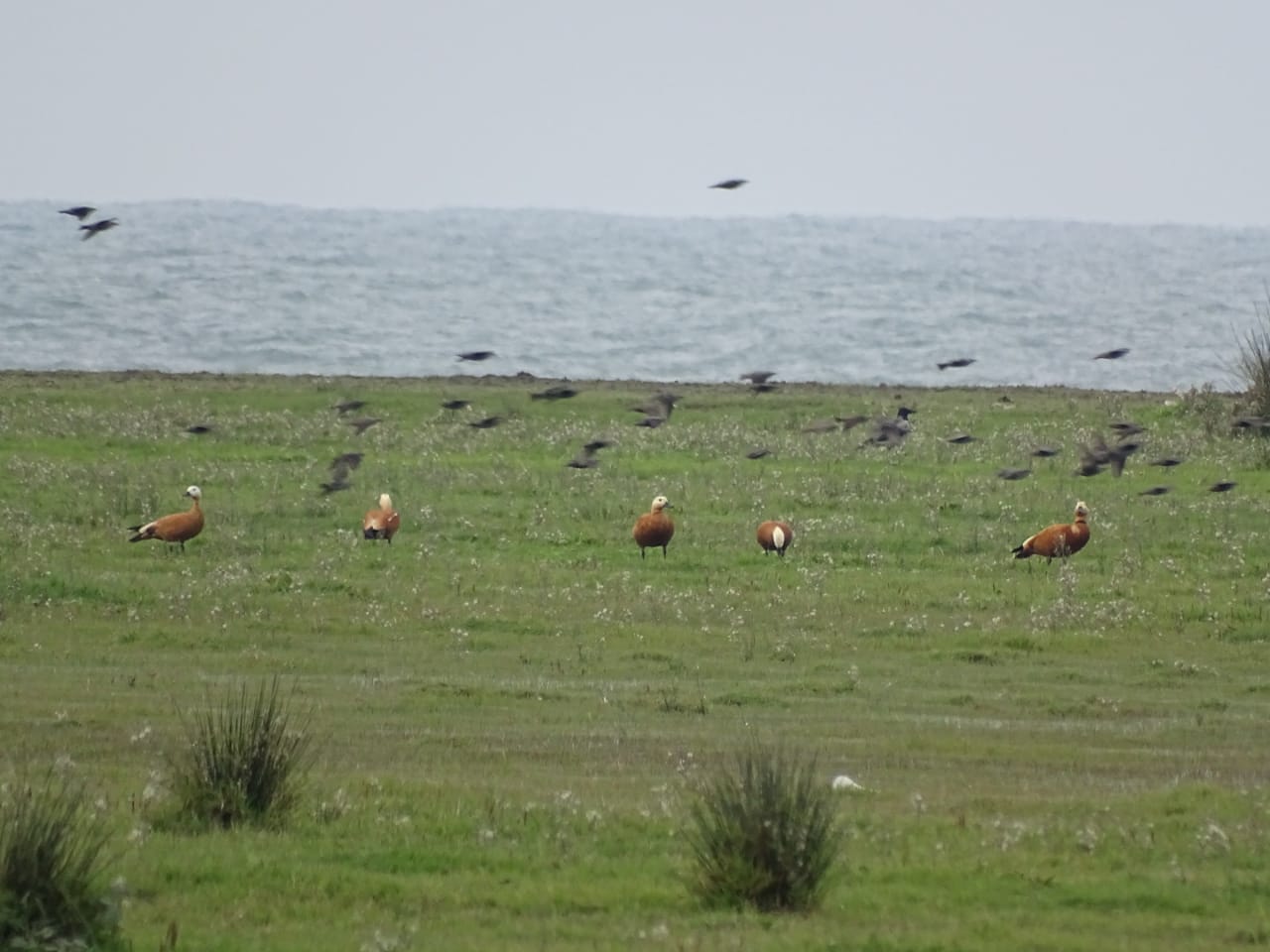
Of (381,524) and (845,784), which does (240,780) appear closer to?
(845,784)

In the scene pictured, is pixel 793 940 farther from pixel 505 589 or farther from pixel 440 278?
pixel 440 278

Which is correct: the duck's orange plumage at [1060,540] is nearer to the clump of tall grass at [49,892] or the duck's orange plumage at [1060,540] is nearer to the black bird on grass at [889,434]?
the black bird on grass at [889,434]

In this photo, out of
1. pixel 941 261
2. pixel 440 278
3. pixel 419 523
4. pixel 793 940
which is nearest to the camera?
pixel 793 940

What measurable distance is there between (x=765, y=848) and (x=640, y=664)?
8.64 meters

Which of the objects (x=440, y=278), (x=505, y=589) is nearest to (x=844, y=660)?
(x=505, y=589)

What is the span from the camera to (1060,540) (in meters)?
23.6

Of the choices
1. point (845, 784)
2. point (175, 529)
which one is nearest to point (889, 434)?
point (175, 529)

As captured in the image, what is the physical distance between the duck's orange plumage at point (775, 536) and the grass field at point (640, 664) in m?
0.18

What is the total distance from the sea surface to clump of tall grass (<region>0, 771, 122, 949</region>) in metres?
49.2

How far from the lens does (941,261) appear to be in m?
148

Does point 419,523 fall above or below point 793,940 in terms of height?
below

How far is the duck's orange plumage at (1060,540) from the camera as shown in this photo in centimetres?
2361

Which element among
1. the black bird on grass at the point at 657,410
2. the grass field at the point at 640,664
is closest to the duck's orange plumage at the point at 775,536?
the grass field at the point at 640,664

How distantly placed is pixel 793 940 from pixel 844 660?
966 cm
